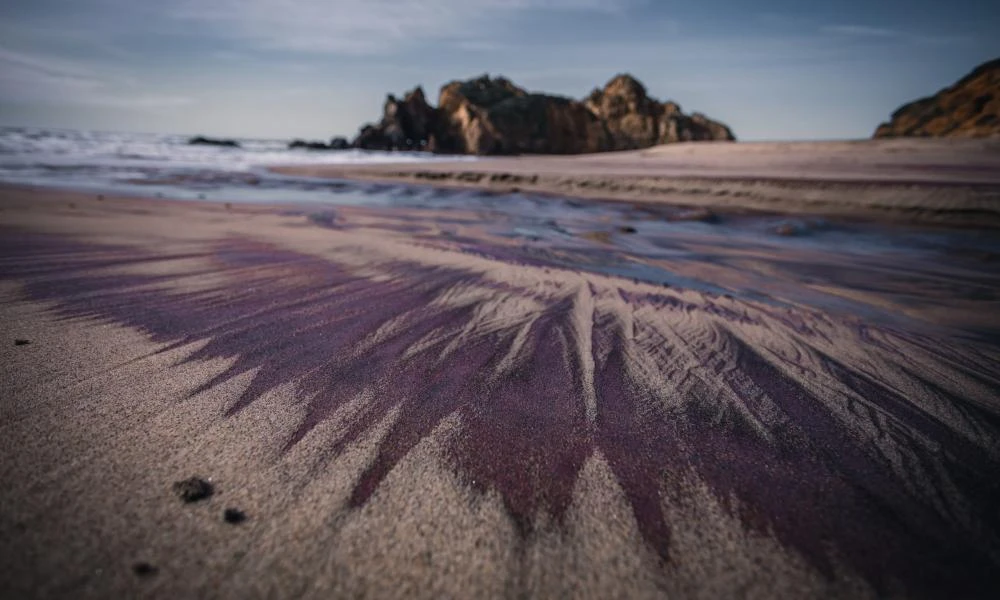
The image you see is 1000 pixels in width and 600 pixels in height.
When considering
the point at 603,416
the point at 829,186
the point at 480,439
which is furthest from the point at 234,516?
the point at 829,186

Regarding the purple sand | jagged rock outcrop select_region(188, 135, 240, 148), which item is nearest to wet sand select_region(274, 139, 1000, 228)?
the purple sand

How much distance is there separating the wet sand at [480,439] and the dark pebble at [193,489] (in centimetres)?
2

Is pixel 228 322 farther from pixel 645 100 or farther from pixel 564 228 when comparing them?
pixel 645 100

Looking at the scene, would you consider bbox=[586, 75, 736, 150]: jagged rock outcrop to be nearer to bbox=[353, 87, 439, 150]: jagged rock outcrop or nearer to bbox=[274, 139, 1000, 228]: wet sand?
bbox=[353, 87, 439, 150]: jagged rock outcrop

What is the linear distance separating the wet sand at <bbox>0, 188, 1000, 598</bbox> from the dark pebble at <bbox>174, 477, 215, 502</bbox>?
0.02 m

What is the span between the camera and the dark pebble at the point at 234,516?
766 millimetres

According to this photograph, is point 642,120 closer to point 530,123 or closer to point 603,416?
point 530,123

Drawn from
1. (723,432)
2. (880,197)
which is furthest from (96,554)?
(880,197)

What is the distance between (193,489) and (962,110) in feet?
149

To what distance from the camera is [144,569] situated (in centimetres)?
66

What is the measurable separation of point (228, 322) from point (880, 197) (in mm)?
8055

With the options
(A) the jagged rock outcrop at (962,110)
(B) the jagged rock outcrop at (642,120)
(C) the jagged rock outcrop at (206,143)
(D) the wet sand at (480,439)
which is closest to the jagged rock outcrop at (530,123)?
(B) the jagged rock outcrop at (642,120)

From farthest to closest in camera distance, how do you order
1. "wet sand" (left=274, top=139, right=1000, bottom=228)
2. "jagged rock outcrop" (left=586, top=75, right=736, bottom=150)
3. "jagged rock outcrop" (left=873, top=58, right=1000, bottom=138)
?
1. "jagged rock outcrop" (left=586, top=75, right=736, bottom=150)
2. "jagged rock outcrop" (left=873, top=58, right=1000, bottom=138)
3. "wet sand" (left=274, top=139, right=1000, bottom=228)

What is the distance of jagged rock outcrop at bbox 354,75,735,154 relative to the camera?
47250 mm
